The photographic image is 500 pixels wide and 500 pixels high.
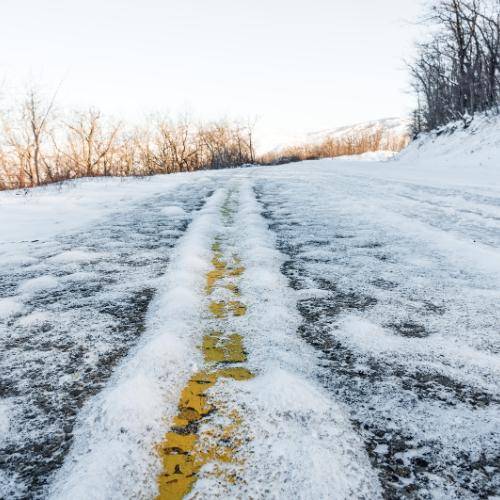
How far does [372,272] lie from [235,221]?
6.85ft

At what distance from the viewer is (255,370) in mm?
1285

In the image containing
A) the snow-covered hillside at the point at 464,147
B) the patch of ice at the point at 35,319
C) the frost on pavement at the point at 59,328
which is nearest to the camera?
the frost on pavement at the point at 59,328

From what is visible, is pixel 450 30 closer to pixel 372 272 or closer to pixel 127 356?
pixel 372 272

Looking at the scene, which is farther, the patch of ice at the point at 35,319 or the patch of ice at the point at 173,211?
the patch of ice at the point at 173,211

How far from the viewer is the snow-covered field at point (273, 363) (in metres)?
0.87

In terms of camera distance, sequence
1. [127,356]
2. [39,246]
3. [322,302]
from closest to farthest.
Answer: [127,356] → [322,302] → [39,246]

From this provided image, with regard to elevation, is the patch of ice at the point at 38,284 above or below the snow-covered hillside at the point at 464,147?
below

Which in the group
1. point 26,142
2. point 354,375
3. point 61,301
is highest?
point 26,142

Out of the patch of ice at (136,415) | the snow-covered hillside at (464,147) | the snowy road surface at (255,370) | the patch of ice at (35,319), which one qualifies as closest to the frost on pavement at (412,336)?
the snowy road surface at (255,370)

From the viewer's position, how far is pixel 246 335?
60.9 inches

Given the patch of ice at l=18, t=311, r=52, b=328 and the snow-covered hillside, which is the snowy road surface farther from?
the snow-covered hillside

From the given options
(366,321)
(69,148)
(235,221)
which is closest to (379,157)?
(69,148)

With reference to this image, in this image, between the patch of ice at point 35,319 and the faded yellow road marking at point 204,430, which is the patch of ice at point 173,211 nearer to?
the patch of ice at point 35,319

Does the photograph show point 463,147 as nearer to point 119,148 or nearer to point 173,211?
point 173,211
